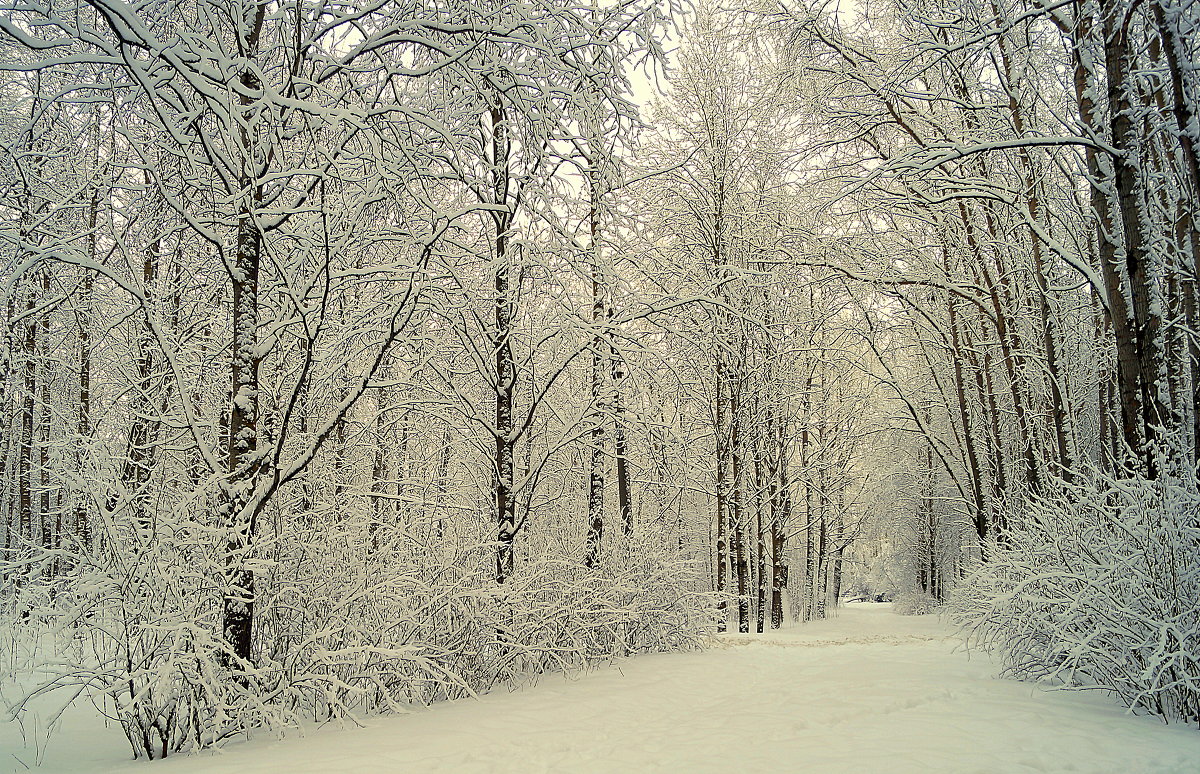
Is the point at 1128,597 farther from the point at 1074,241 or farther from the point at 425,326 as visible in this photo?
the point at 425,326

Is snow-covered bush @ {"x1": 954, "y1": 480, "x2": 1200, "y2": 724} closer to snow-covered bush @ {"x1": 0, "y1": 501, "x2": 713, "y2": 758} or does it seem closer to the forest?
the forest

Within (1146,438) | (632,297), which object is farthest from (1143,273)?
(632,297)

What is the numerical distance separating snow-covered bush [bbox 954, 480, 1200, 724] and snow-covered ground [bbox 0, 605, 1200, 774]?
0.26 metres

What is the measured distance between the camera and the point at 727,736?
442cm

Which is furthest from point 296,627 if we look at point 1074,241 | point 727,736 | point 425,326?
point 1074,241

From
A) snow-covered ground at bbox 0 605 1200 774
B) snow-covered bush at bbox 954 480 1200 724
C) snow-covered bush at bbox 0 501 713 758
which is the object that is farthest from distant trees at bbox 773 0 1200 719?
snow-covered bush at bbox 0 501 713 758

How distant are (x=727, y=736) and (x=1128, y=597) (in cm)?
304

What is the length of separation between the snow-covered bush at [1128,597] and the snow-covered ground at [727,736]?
26 cm

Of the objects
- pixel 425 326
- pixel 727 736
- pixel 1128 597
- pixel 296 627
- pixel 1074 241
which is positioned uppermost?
pixel 1074 241

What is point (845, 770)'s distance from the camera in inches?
142

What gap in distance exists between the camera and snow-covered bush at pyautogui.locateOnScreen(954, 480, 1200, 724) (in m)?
4.49

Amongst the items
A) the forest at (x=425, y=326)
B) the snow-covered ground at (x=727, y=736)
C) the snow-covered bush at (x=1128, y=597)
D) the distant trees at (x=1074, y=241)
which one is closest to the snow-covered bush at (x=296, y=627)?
the forest at (x=425, y=326)

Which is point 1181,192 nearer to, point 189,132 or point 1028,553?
point 1028,553

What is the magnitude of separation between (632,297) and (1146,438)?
17.1 ft
